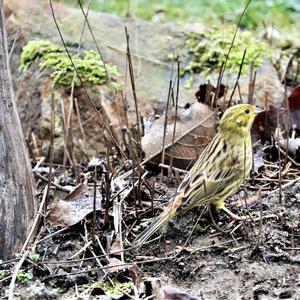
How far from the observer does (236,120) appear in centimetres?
490

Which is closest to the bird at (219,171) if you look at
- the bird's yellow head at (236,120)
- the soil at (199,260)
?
the bird's yellow head at (236,120)

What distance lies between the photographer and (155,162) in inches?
208

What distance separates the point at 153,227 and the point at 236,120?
3.03 ft

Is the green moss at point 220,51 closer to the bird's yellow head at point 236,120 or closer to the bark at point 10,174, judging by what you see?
the bird's yellow head at point 236,120

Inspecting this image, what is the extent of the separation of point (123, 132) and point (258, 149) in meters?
1.00

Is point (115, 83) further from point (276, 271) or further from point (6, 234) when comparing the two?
point (276, 271)

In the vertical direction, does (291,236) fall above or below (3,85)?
below

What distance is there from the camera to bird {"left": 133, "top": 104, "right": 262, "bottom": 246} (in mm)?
4492

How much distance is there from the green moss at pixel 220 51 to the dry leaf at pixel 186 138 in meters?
1.84

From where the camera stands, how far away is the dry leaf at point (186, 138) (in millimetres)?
5266

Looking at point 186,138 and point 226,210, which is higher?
point 186,138

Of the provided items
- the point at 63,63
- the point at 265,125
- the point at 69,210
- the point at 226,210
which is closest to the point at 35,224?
the point at 69,210

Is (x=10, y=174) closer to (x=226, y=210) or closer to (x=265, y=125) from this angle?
(x=226, y=210)

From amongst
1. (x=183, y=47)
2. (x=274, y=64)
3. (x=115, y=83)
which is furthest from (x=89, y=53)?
(x=274, y=64)
